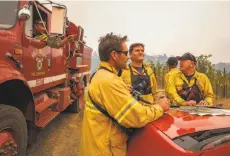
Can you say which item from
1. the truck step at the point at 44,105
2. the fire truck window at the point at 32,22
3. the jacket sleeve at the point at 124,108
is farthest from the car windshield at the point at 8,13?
the jacket sleeve at the point at 124,108

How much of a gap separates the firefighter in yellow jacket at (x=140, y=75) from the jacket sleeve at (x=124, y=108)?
2061mm

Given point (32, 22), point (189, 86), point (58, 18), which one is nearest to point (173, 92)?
point (189, 86)

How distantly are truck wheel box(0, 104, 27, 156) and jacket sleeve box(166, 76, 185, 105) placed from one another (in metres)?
2.17

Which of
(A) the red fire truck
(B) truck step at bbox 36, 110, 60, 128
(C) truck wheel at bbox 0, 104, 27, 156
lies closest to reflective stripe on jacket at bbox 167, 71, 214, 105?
(A) the red fire truck

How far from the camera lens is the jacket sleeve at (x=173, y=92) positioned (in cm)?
421

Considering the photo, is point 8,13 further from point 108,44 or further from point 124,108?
point 124,108

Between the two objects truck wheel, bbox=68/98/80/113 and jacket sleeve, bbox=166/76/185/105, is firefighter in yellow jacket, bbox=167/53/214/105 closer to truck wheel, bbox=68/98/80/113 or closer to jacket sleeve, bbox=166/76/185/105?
jacket sleeve, bbox=166/76/185/105

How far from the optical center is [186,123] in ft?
6.95

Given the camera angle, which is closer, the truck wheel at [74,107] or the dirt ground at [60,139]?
the dirt ground at [60,139]

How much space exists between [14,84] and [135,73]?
6.00 feet

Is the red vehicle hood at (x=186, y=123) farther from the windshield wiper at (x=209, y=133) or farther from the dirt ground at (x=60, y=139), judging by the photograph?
the dirt ground at (x=60, y=139)

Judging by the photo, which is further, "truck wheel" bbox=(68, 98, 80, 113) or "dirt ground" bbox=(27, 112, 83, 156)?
"truck wheel" bbox=(68, 98, 80, 113)

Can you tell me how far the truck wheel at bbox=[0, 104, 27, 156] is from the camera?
305 centimetres

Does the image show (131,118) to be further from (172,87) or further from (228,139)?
(172,87)
